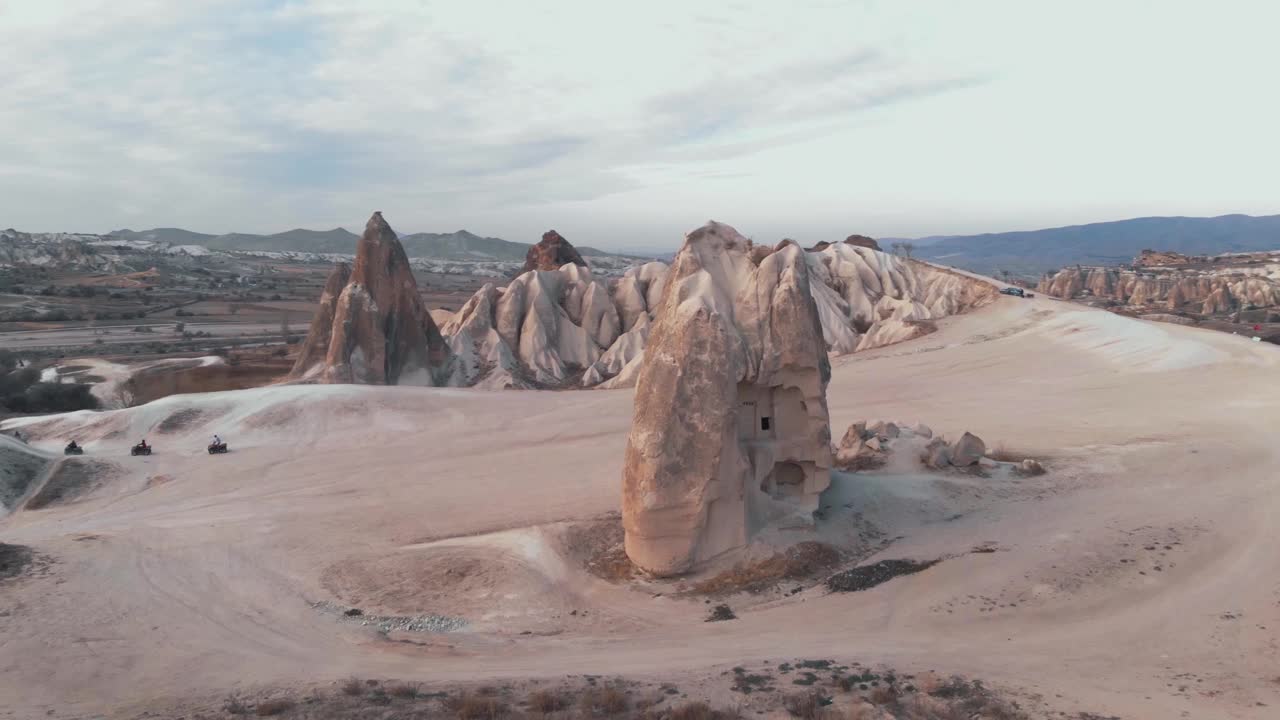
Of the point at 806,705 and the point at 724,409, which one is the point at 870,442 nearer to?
the point at 724,409

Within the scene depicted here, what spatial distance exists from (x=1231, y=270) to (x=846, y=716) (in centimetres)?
10798

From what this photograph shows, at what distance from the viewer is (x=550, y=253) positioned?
203 ft

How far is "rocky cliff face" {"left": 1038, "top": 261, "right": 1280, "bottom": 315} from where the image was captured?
77188 mm

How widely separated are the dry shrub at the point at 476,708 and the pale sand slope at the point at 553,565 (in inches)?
55.0

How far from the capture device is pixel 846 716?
8.91 meters

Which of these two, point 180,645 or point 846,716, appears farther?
point 180,645

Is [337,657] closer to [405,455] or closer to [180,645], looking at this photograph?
[180,645]

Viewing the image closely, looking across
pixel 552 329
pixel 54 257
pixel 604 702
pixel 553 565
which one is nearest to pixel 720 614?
pixel 553 565

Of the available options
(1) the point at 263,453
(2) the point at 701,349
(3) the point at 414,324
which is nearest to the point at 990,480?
(2) the point at 701,349

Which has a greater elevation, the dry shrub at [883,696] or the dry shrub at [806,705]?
the dry shrub at [806,705]

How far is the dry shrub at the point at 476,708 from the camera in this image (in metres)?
8.93

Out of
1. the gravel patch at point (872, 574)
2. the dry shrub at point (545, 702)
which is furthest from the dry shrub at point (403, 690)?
→ the gravel patch at point (872, 574)

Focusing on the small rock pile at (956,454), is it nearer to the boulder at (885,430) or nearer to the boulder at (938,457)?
the boulder at (938,457)

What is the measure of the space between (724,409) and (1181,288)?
88.3m
